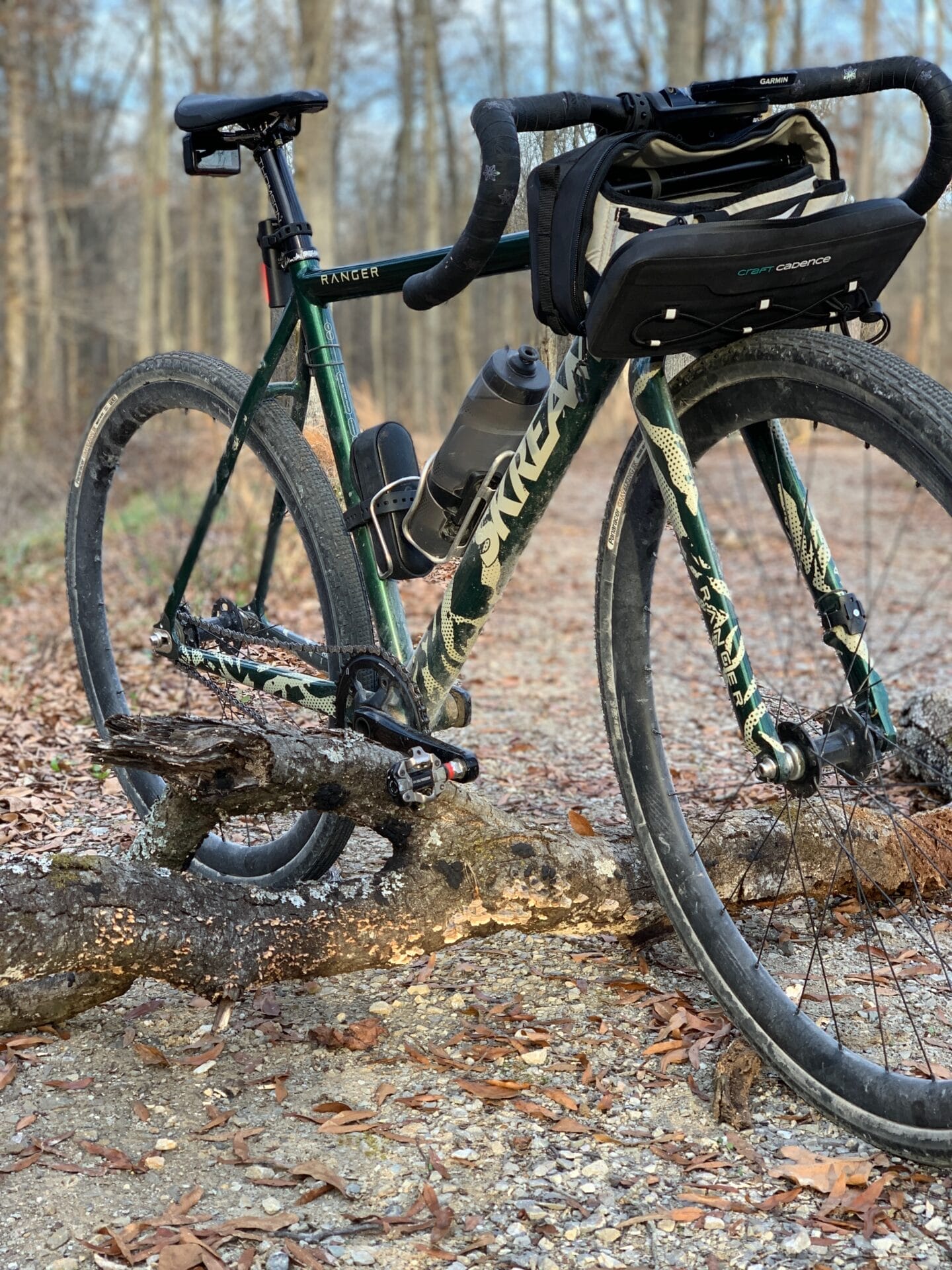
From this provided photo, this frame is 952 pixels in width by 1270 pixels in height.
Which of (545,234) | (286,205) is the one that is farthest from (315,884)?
(286,205)

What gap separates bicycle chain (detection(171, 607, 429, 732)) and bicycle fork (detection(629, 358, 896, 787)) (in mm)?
715

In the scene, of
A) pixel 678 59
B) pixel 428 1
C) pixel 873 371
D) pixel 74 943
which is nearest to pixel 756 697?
pixel 873 371

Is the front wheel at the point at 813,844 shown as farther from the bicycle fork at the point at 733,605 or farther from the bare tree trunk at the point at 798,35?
the bare tree trunk at the point at 798,35

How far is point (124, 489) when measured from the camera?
11938 millimetres

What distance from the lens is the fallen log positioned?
81.6 inches

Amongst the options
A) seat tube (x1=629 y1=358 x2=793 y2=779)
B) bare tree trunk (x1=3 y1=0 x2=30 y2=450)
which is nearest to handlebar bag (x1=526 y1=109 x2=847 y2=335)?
seat tube (x1=629 y1=358 x2=793 y2=779)

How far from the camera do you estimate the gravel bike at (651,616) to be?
1.72 metres

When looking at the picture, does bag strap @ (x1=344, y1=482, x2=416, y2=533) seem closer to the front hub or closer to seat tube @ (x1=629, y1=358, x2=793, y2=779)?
seat tube @ (x1=629, y1=358, x2=793, y2=779)

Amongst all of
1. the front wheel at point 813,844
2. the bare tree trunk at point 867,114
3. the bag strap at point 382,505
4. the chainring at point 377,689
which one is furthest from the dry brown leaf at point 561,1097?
the bare tree trunk at point 867,114

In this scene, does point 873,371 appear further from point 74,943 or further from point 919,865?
point 74,943

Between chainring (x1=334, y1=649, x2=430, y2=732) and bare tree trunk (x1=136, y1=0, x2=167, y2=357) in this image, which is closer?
chainring (x1=334, y1=649, x2=430, y2=732)

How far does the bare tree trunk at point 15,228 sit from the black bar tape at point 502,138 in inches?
537

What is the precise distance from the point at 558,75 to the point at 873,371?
28.8m

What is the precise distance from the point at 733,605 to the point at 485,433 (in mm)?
725
